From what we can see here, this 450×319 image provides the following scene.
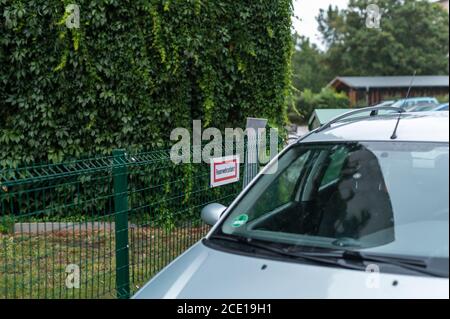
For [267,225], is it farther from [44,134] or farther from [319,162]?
[44,134]

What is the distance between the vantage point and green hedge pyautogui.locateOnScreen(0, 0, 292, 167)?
279 inches

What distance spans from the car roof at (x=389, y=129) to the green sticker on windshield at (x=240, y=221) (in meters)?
0.73

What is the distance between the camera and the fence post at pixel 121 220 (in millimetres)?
4422

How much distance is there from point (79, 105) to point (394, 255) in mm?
5555

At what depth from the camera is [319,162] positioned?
152 inches

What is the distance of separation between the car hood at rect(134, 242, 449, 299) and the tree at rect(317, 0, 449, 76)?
48779mm

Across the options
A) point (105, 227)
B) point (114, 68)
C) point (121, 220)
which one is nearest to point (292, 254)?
point (121, 220)

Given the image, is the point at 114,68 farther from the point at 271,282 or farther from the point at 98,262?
the point at 271,282

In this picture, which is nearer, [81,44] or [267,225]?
[267,225]

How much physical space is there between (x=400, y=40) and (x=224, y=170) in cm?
4877

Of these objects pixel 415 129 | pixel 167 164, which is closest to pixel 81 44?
pixel 167 164

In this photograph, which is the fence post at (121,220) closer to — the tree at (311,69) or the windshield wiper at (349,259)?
the windshield wiper at (349,259)
